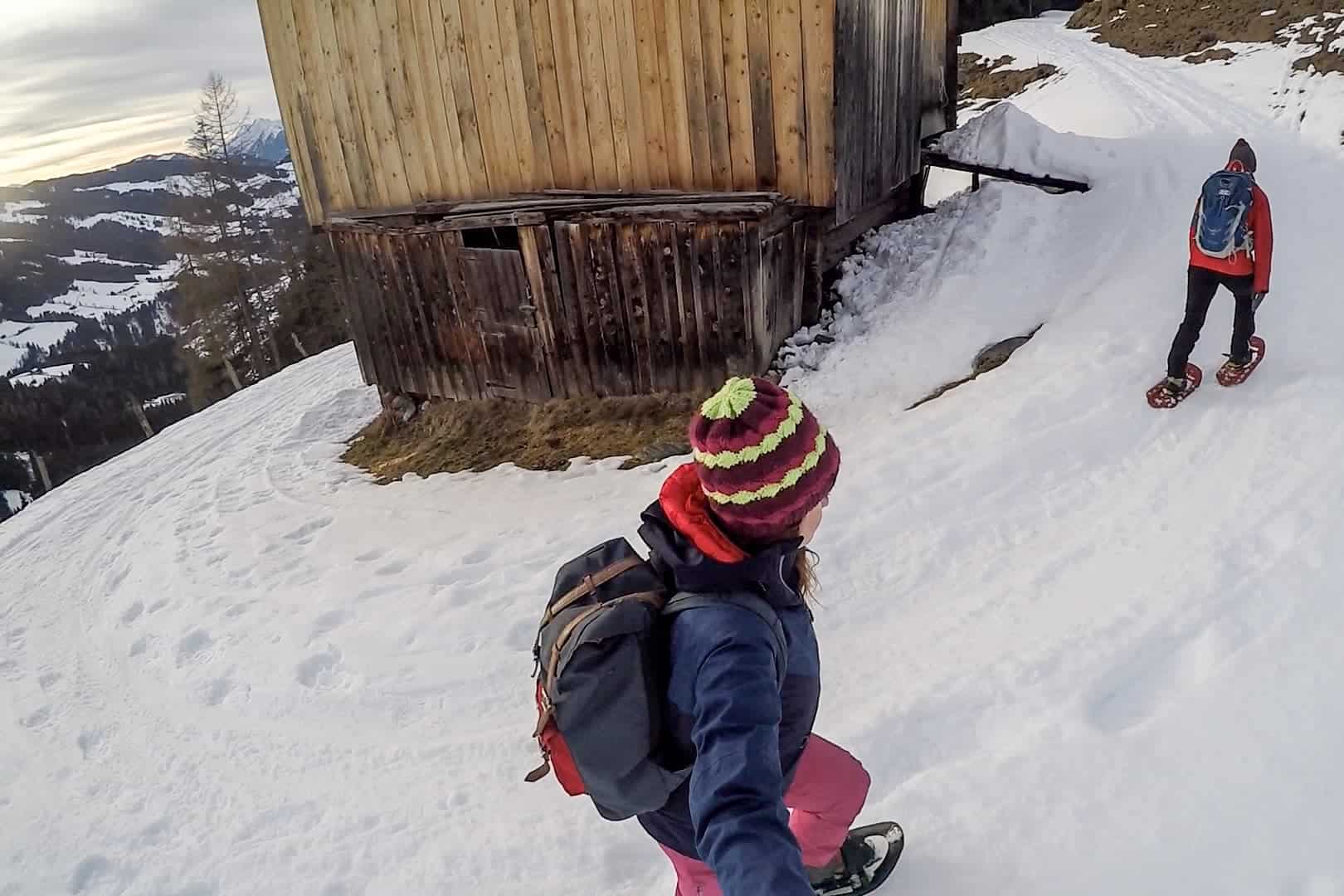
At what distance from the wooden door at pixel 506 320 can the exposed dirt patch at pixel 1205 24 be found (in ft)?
43.1

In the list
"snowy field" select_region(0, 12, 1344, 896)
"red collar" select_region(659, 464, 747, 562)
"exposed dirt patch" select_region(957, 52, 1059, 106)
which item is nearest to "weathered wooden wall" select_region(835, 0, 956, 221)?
"snowy field" select_region(0, 12, 1344, 896)

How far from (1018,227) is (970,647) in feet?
20.6

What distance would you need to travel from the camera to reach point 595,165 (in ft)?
26.8

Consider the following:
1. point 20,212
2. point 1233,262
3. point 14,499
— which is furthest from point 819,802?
point 20,212

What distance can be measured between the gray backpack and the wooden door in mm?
7286

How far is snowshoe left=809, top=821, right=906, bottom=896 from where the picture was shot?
2693 mm

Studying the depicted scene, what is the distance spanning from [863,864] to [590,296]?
6.54 m

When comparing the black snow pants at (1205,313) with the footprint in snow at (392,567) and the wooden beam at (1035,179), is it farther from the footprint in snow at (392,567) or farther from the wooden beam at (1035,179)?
the footprint in snow at (392,567)

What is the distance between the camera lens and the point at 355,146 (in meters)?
9.63

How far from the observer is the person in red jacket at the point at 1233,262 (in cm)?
495

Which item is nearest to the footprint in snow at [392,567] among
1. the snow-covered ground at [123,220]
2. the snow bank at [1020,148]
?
the snow bank at [1020,148]

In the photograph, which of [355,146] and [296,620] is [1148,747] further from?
[355,146]

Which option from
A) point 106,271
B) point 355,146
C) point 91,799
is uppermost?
point 355,146

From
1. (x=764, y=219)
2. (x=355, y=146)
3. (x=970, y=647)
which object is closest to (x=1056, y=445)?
(x=970, y=647)
